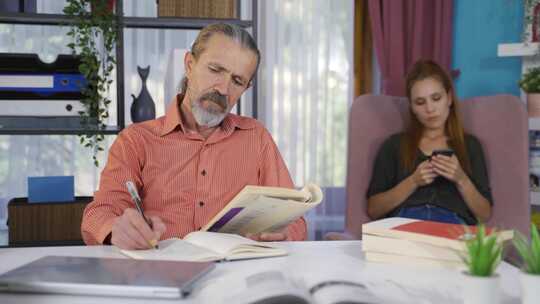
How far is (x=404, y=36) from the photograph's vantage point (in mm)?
3545

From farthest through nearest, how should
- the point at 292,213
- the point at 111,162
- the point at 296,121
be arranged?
the point at 296,121, the point at 111,162, the point at 292,213

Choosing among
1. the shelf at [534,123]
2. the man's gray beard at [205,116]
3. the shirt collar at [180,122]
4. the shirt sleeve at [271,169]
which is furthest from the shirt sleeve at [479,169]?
the man's gray beard at [205,116]

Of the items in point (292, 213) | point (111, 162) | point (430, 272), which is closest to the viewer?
point (430, 272)

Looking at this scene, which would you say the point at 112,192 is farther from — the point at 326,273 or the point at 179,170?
the point at 326,273

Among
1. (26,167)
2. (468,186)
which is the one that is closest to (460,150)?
(468,186)

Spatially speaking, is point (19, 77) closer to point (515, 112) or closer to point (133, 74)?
point (133, 74)

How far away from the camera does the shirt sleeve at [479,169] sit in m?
2.17

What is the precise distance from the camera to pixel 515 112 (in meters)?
2.21

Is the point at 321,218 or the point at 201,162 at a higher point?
the point at 201,162

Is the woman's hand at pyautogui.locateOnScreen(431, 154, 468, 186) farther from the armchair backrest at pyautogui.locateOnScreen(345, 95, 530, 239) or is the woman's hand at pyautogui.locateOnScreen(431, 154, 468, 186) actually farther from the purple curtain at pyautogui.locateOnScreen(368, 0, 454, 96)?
the purple curtain at pyautogui.locateOnScreen(368, 0, 454, 96)

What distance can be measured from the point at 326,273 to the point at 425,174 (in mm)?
1220

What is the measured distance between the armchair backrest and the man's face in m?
0.73

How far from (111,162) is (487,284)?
3.70 feet

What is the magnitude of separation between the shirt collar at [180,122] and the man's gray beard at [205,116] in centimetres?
A: 5
